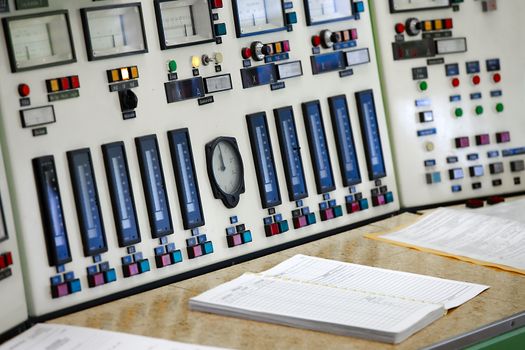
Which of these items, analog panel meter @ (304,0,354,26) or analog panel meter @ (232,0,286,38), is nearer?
analog panel meter @ (232,0,286,38)

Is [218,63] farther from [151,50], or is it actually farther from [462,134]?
[462,134]

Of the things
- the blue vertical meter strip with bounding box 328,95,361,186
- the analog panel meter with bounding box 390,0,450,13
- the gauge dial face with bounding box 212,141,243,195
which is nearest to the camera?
the gauge dial face with bounding box 212,141,243,195

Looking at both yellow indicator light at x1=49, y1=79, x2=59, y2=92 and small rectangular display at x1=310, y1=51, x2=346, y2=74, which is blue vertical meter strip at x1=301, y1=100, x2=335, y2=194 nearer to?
small rectangular display at x1=310, y1=51, x2=346, y2=74

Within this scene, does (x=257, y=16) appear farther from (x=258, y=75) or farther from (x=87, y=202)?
(x=87, y=202)

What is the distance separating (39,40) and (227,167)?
0.68 meters

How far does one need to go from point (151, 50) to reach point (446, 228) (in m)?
1.07

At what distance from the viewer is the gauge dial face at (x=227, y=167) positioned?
2.64m

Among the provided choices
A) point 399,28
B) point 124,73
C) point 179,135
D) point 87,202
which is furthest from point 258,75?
point 87,202

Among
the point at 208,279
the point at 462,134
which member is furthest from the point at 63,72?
the point at 462,134

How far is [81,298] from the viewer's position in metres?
2.37

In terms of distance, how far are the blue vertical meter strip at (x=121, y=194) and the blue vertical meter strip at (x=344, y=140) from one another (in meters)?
0.76

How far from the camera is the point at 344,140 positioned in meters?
2.90

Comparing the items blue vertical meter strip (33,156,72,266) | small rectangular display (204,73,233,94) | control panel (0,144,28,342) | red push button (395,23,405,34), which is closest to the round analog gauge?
small rectangular display (204,73,233,94)

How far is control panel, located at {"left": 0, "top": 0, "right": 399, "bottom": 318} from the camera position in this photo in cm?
231
